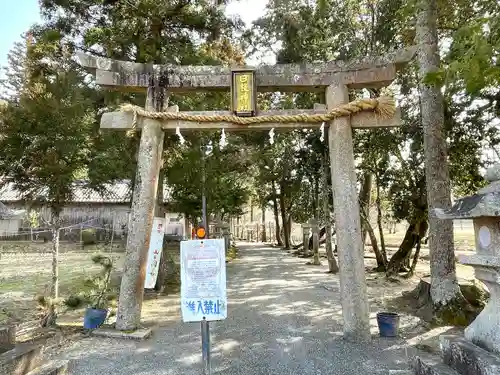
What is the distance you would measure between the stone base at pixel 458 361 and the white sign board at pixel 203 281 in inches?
79.3

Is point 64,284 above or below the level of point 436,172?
below

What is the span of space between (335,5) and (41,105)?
9.40 metres

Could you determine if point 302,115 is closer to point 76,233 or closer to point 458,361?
point 458,361

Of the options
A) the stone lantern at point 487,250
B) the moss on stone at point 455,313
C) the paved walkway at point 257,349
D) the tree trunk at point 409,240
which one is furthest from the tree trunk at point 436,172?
the tree trunk at point 409,240

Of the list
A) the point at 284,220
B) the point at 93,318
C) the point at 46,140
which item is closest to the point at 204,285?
the point at 93,318

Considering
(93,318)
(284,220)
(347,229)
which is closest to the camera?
(347,229)

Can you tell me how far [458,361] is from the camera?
3088mm

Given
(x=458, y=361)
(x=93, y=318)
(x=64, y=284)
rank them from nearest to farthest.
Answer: (x=458, y=361) → (x=93, y=318) → (x=64, y=284)

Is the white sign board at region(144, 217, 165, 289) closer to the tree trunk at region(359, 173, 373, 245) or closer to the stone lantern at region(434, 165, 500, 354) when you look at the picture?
the stone lantern at region(434, 165, 500, 354)

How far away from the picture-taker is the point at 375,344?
17.4 ft

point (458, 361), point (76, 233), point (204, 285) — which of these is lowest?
Answer: point (458, 361)

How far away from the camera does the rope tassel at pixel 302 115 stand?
219 inches

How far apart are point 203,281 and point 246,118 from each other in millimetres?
2707

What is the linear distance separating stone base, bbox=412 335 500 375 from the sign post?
2001mm
